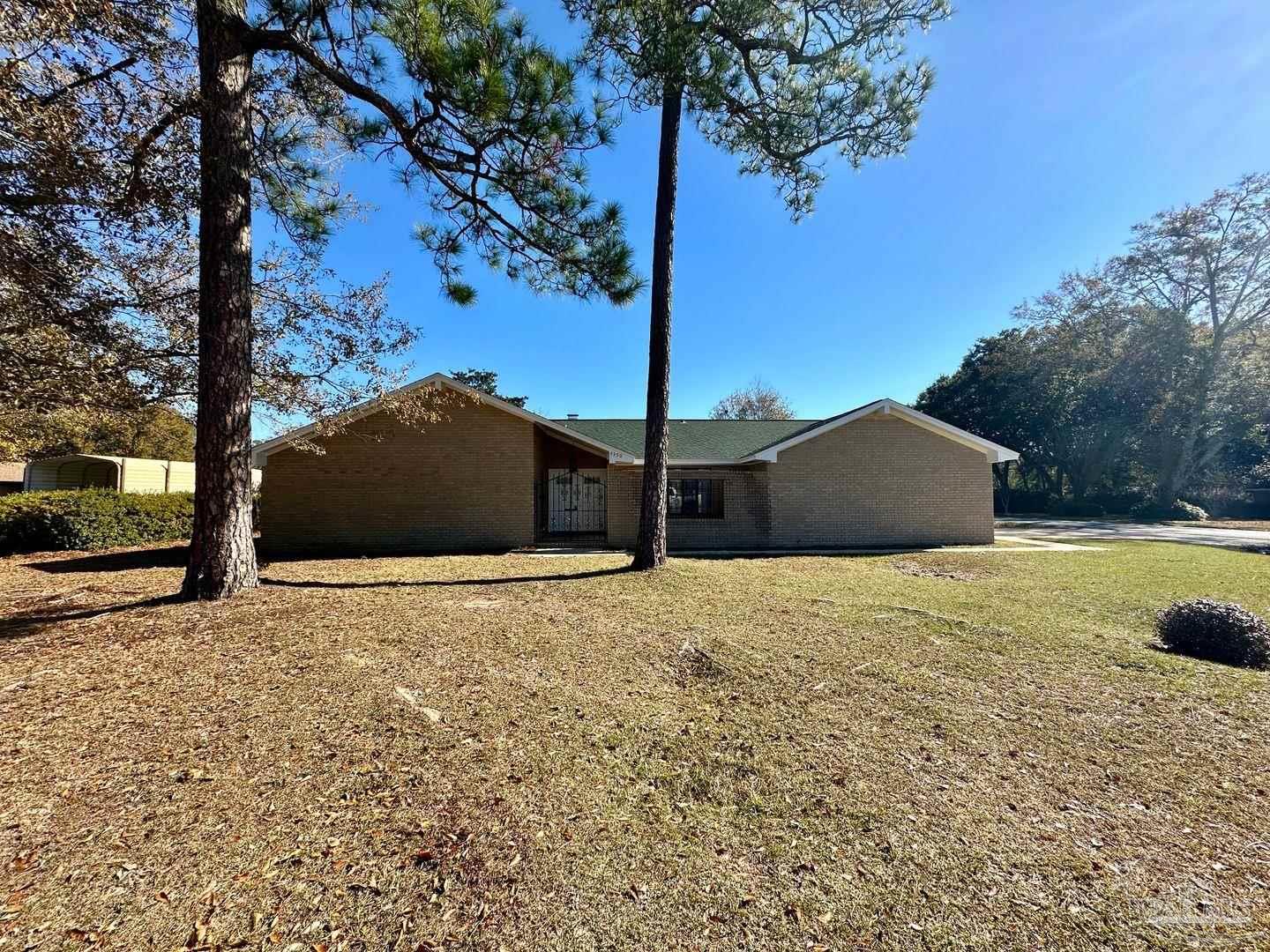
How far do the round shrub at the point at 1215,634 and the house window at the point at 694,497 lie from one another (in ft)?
33.3

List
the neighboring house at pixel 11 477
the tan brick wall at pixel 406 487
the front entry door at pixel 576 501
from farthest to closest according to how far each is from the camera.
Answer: the neighboring house at pixel 11 477 → the front entry door at pixel 576 501 → the tan brick wall at pixel 406 487

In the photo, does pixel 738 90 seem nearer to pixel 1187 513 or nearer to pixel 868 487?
pixel 868 487

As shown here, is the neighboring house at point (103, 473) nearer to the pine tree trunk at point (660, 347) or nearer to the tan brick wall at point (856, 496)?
the pine tree trunk at point (660, 347)

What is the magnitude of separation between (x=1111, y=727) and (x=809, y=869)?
297cm

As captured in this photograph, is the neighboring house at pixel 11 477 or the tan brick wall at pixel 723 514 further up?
the neighboring house at pixel 11 477

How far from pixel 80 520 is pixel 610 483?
12.2m

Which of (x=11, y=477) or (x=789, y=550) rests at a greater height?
(x=11, y=477)

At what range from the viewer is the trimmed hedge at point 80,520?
35.7 feet

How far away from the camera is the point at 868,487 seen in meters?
14.7

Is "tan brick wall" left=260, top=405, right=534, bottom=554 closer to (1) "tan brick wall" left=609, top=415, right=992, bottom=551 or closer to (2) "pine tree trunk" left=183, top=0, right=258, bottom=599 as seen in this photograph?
(1) "tan brick wall" left=609, top=415, right=992, bottom=551

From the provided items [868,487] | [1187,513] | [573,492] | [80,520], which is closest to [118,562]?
[80,520]

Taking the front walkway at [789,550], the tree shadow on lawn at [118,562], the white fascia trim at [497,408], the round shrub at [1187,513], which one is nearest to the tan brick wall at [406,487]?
the white fascia trim at [497,408]

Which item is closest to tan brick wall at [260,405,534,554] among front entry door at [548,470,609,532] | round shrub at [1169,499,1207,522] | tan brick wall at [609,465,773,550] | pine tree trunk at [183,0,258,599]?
tan brick wall at [609,465,773,550]

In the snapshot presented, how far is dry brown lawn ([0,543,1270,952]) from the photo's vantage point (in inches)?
79.6
